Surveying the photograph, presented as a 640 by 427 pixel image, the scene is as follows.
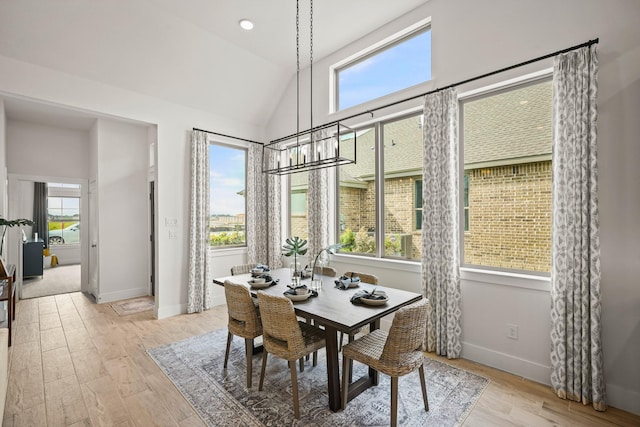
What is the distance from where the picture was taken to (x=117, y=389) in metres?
2.51

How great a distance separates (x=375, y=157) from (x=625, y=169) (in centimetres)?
237

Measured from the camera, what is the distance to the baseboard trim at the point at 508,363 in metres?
2.61

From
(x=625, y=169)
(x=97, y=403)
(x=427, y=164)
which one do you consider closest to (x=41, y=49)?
(x=97, y=403)

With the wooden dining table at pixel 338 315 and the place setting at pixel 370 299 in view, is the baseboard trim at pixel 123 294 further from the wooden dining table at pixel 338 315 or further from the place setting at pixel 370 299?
the place setting at pixel 370 299

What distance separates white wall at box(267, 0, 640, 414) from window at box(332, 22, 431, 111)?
7.3 inches

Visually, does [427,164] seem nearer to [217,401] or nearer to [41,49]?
[217,401]

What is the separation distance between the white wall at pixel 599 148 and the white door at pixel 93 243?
5.05 metres

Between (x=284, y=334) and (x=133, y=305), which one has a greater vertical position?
(x=284, y=334)

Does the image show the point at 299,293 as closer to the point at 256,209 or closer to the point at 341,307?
the point at 341,307

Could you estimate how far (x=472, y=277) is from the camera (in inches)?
119

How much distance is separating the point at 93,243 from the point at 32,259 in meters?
2.25

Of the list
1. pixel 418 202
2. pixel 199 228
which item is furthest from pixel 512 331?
pixel 199 228

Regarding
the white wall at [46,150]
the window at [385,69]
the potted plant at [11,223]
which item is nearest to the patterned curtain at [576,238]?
the window at [385,69]

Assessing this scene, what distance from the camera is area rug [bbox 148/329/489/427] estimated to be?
84.4 inches
